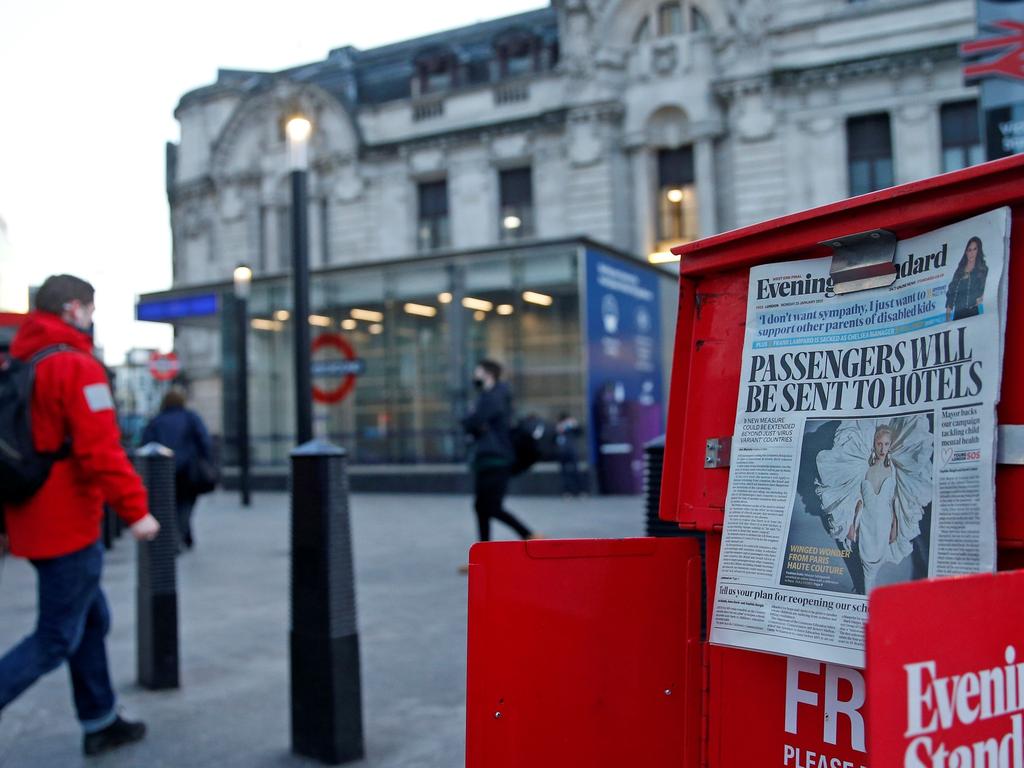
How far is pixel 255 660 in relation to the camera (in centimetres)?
623

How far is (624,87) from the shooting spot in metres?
27.5

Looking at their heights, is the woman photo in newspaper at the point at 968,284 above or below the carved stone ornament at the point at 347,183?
below

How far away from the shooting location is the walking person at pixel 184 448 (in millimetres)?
10836

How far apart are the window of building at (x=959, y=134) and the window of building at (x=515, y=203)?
10638mm

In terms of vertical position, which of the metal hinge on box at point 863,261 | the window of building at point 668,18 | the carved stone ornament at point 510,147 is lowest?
the metal hinge on box at point 863,261

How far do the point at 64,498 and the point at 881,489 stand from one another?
3168mm

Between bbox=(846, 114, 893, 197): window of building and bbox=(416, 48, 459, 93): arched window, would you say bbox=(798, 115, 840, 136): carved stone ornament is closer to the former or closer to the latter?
bbox=(846, 114, 893, 197): window of building

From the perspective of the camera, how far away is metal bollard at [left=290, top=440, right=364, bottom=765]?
435 centimetres

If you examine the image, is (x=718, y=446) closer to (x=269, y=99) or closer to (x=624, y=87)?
(x=624, y=87)

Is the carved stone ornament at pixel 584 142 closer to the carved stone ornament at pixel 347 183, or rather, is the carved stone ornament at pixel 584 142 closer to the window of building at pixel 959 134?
the carved stone ornament at pixel 347 183

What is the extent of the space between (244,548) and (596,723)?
32.1ft

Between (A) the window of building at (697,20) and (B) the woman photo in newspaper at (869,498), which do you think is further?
(A) the window of building at (697,20)

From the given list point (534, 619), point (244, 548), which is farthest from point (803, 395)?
point (244, 548)

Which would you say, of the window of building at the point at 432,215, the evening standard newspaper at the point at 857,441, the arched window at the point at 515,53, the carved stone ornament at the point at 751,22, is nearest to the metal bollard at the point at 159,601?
the evening standard newspaper at the point at 857,441
